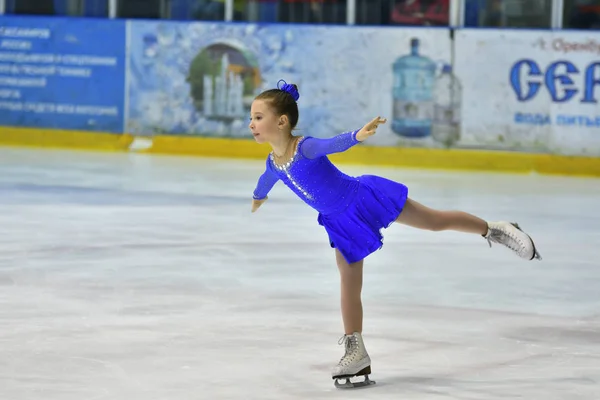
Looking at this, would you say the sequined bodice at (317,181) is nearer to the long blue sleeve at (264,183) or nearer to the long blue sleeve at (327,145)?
the long blue sleeve at (327,145)

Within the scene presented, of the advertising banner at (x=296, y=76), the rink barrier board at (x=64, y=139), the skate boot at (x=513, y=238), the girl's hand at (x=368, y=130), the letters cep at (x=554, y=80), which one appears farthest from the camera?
the rink barrier board at (x=64, y=139)

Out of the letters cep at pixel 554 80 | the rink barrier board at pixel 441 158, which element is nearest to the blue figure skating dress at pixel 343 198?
the rink barrier board at pixel 441 158

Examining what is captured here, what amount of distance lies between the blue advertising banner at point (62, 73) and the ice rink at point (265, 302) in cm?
390

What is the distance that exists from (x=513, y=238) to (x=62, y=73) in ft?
33.9

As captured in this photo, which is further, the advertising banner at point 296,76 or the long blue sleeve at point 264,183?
the advertising banner at point 296,76

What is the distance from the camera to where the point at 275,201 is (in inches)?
426

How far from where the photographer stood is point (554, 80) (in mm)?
13242

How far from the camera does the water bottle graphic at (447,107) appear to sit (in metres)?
13.6

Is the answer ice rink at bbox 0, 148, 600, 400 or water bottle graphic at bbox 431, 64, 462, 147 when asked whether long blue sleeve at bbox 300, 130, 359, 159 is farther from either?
water bottle graphic at bbox 431, 64, 462, 147

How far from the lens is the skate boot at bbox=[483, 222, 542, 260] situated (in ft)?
18.3

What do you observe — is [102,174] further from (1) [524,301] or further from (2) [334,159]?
(1) [524,301]

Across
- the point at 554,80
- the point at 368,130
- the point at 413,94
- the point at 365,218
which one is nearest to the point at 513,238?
the point at 365,218

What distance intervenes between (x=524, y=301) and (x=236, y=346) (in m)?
1.77

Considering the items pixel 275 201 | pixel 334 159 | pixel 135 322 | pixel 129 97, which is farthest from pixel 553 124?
pixel 135 322
